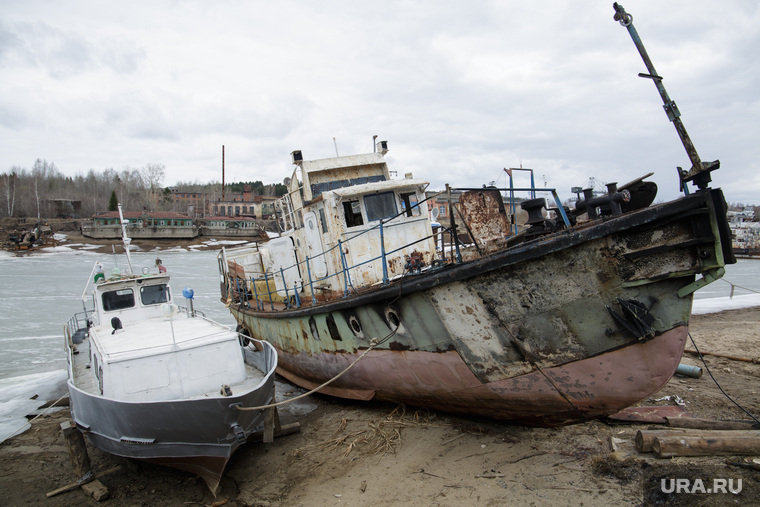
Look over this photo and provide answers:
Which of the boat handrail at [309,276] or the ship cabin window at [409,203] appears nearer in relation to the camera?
the boat handrail at [309,276]

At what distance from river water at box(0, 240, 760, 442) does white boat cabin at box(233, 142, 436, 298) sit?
4304 mm

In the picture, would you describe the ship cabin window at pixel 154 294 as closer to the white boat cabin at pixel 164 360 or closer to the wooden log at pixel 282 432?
the white boat cabin at pixel 164 360

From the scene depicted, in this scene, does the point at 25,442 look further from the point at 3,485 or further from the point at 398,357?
the point at 398,357

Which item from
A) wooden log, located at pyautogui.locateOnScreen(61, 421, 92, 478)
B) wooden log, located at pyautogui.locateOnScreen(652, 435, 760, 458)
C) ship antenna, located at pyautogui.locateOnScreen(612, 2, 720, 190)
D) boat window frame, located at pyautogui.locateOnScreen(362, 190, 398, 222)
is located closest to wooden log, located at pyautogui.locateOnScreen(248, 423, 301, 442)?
wooden log, located at pyautogui.locateOnScreen(61, 421, 92, 478)

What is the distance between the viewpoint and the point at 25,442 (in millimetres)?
8766

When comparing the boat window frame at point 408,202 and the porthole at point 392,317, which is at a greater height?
the boat window frame at point 408,202

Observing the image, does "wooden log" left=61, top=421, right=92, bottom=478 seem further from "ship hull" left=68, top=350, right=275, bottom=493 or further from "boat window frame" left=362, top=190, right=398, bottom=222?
"boat window frame" left=362, top=190, right=398, bottom=222

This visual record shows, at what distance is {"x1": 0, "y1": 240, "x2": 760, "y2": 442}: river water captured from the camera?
1234 centimetres

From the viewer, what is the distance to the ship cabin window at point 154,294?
10.2m

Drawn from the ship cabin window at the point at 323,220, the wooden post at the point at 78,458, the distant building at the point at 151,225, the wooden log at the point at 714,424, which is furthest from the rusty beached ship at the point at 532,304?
the distant building at the point at 151,225

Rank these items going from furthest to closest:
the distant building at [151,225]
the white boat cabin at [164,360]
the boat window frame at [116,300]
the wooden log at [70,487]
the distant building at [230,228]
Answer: the distant building at [230,228] → the distant building at [151,225] → the boat window frame at [116,300] → the white boat cabin at [164,360] → the wooden log at [70,487]

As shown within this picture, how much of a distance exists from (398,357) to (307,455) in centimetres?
213

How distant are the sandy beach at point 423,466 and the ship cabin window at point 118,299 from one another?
2.67m

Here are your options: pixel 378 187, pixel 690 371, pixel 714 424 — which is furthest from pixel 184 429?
pixel 690 371
